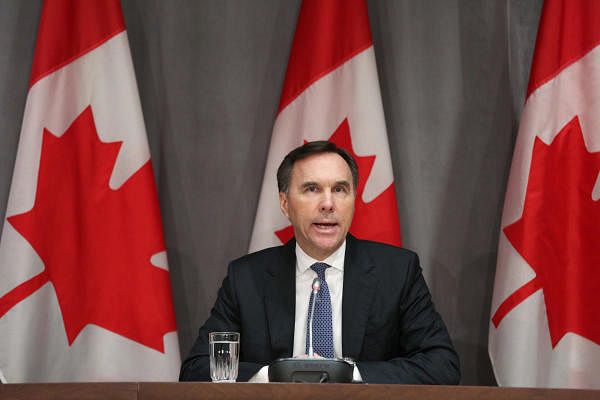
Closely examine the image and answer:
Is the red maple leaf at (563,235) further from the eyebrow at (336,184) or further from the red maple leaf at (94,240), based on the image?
the red maple leaf at (94,240)

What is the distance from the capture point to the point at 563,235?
9.78 ft

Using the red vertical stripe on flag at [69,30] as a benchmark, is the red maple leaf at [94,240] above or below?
below

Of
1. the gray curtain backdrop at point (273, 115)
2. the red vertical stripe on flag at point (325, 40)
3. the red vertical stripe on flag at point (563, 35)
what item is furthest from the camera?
the gray curtain backdrop at point (273, 115)

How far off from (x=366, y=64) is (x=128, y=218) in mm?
1341

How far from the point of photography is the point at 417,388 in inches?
54.4

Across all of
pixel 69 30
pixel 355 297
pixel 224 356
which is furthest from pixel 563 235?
pixel 69 30

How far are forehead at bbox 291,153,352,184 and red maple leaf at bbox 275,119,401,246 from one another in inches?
22.9

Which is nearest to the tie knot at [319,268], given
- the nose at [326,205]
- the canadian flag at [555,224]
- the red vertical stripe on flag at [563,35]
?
the nose at [326,205]

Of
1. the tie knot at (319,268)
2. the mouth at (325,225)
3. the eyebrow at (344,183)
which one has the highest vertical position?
the eyebrow at (344,183)

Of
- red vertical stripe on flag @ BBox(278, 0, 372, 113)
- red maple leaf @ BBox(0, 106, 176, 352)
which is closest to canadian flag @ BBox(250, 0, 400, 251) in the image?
red vertical stripe on flag @ BBox(278, 0, 372, 113)

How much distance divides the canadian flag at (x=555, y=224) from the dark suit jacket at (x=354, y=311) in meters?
0.70

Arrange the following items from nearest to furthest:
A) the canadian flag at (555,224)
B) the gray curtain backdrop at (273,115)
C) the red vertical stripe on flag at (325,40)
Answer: the canadian flag at (555,224)
the red vertical stripe on flag at (325,40)
the gray curtain backdrop at (273,115)

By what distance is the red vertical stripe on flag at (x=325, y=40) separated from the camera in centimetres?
330

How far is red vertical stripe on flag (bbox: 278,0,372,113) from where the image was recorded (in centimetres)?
330
